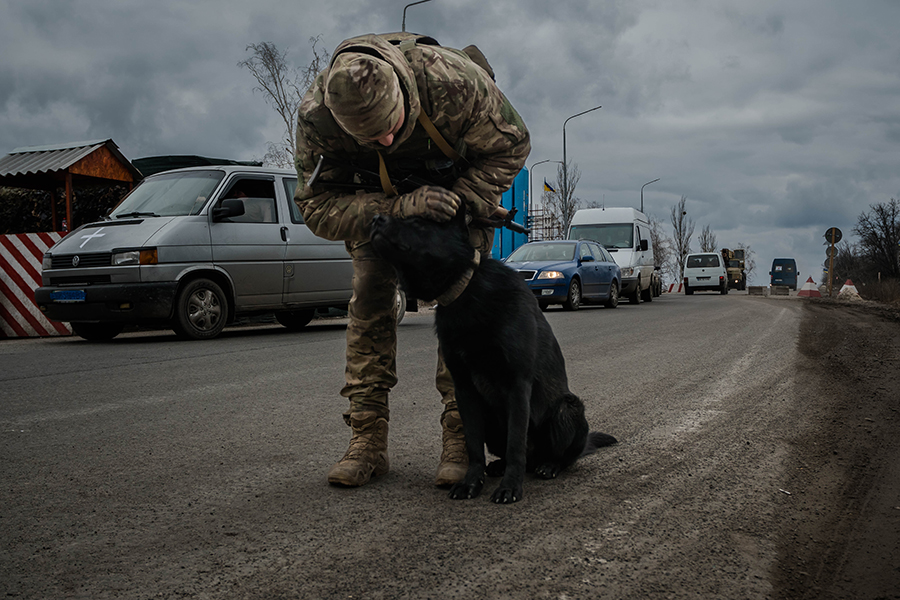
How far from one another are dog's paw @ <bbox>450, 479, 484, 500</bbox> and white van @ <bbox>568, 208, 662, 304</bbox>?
18.6 m

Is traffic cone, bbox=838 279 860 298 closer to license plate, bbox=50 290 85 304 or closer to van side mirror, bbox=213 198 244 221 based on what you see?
van side mirror, bbox=213 198 244 221

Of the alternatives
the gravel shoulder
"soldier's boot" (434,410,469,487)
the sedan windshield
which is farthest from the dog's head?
the sedan windshield

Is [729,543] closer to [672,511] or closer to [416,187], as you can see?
[672,511]

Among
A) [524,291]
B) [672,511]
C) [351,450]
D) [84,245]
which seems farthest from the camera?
[84,245]

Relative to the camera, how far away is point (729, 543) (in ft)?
7.39

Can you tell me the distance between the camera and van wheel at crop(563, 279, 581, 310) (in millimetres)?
16391

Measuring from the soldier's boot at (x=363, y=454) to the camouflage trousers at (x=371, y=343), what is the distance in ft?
0.17

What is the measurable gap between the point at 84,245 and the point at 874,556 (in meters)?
9.13

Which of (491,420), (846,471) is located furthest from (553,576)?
(846,471)

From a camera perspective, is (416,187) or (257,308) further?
(257,308)

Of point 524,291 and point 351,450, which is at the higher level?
point 524,291

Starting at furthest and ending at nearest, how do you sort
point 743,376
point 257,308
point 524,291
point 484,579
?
point 257,308, point 743,376, point 524,291, point 484,579

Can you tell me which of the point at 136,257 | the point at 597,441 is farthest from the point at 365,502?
the point at 136,257

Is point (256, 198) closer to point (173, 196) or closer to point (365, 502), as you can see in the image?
Answer: point (173, 196)
